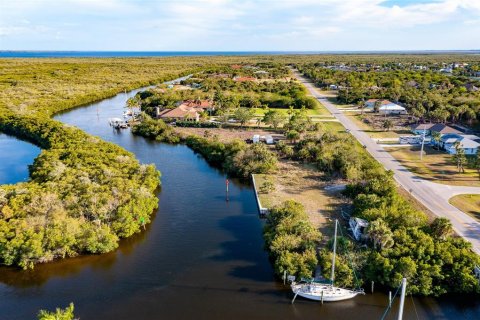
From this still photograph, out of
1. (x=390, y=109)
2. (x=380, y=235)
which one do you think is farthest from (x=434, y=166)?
(x=390, y=109)

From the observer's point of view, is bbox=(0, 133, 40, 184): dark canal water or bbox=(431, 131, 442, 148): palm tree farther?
bbox=(431, 131, 442, 148): palm tree

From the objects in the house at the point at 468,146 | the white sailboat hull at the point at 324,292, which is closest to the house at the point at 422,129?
the house at the point at 468,146

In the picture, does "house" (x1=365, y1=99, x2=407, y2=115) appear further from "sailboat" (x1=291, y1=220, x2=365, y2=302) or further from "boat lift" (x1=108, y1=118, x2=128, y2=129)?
"sailboat" (x1=291, y1=220, x2=365, y2=302)

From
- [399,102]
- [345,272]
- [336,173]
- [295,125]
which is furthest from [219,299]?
[399,102]

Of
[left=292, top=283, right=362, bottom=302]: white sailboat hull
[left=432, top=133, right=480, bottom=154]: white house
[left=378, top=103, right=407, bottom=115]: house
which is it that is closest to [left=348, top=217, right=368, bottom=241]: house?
[left=292, top=283, right=362, bottom=302]: white sailboat hull

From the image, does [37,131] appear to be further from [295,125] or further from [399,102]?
[399,102]

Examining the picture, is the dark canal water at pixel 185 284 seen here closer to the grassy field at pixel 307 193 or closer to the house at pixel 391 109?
the grassy field at pixel 307 193
